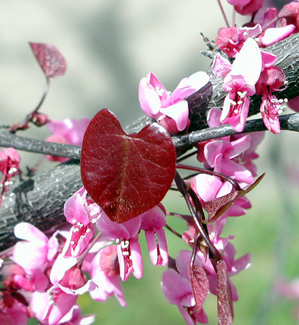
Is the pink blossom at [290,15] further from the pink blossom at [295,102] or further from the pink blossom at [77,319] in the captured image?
the pink blossom at [77,319]

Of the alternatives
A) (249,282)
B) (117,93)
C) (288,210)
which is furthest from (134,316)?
(117,93)

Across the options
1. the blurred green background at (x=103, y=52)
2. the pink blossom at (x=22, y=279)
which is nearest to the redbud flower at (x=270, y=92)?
the pink blossom at (x=22, y=279)

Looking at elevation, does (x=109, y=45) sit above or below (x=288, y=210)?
above

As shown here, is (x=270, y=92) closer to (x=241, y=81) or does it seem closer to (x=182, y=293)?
(x=241, y=81)

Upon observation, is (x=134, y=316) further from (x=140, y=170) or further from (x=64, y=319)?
(x=140, y=170)

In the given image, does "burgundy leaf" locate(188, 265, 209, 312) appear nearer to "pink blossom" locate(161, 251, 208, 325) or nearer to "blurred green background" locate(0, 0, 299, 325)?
"pink blossom" locate(161, 251, 208, 325)

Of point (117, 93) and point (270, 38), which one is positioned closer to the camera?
point (270, 38)

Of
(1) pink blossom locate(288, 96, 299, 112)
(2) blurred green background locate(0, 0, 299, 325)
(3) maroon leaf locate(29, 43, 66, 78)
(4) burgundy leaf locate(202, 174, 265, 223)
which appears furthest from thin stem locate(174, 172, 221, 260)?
(2) blurred green background locate(0, 0, 299, 325)
